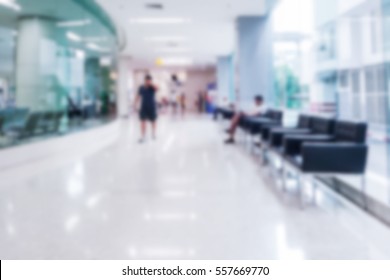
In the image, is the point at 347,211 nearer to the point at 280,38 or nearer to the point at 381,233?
the point at 381,233

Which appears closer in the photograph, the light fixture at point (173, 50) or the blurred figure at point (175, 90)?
the light fixture at point (173, 50)

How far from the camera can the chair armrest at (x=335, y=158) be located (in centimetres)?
378

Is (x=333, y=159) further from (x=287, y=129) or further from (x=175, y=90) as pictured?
(x=175, y=90)

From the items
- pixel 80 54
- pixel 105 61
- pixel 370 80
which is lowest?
pixel 370 80

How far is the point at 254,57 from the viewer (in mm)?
10852

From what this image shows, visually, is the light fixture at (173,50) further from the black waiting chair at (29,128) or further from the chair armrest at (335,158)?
the chair armrest at (335,158)

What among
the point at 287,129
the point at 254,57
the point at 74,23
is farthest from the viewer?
the point at 254,57

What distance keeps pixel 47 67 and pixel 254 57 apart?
18.4 ft

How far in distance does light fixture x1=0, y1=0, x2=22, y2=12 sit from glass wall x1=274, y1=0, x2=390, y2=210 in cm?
552

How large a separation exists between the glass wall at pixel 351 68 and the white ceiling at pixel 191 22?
73.8 inches

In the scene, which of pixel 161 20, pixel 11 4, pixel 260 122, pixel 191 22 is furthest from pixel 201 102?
pixel 11 4

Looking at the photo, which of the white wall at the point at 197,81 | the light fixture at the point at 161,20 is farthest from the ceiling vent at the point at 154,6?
the white wall at the point at 197,81

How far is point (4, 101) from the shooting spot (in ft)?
22.7
